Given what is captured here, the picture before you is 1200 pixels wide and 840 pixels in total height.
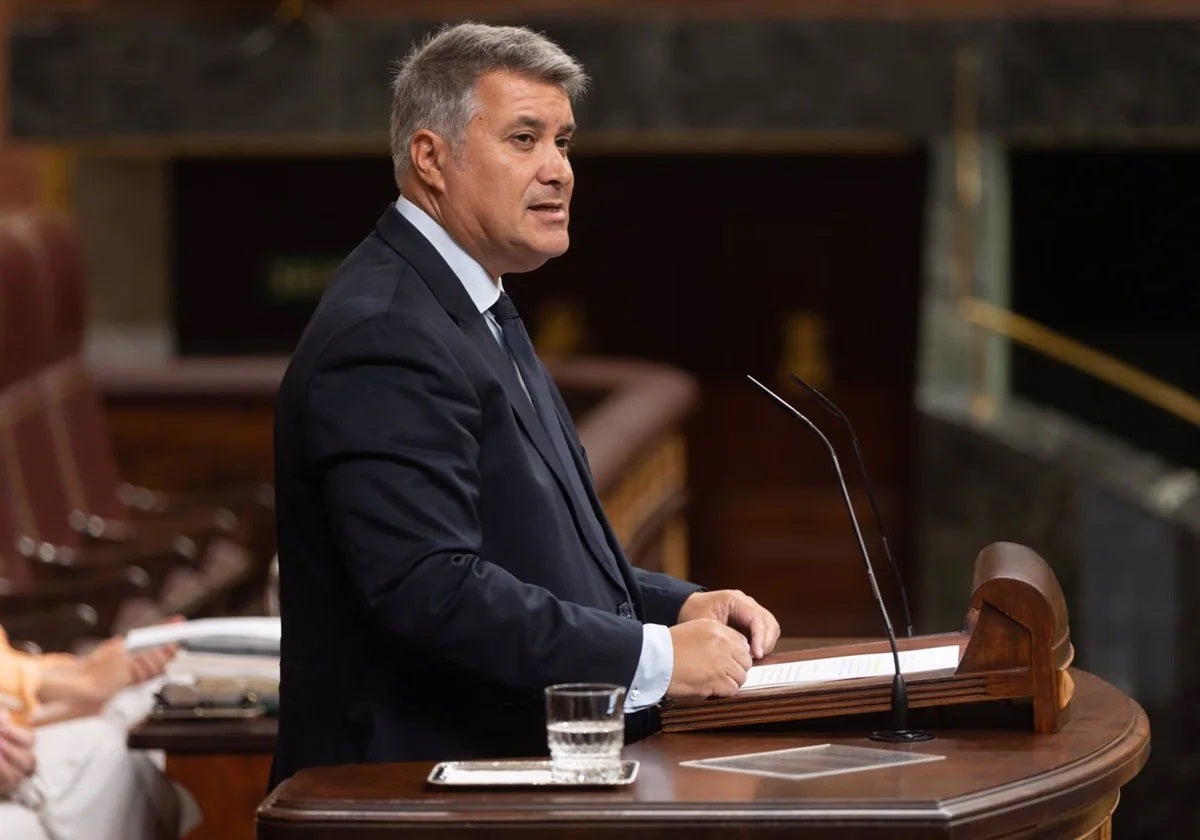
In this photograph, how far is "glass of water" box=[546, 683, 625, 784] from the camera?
82.1 inches

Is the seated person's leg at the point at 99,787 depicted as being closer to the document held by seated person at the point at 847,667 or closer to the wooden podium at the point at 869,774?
the wooden podium at the point at 869,774

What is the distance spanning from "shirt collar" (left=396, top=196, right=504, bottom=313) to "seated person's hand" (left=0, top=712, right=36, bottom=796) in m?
1.03

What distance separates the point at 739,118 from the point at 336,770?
667 cm

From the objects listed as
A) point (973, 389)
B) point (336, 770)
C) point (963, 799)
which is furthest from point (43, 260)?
point (963, 799)

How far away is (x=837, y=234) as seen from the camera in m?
10.1

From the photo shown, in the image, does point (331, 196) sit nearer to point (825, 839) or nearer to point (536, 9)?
point (536, 9)

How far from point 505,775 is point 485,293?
61 cm

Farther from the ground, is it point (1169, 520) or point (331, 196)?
point (331, 196)

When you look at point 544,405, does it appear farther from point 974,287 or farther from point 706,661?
point 974,287

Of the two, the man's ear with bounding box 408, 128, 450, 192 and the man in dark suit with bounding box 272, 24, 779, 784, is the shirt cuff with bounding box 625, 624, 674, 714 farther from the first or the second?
the man's ear with bounding box 408, 128, 450, 192

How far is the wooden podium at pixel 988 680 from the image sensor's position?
2.27 m

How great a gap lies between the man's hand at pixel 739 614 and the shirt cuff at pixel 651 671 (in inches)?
6.6

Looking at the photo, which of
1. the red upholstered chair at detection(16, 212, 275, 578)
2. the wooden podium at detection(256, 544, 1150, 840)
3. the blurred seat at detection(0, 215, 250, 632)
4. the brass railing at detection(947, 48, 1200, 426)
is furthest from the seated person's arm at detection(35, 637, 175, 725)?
the brass railing at detection(947, 48, 1200, 426)

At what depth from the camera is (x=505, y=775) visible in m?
2.10
